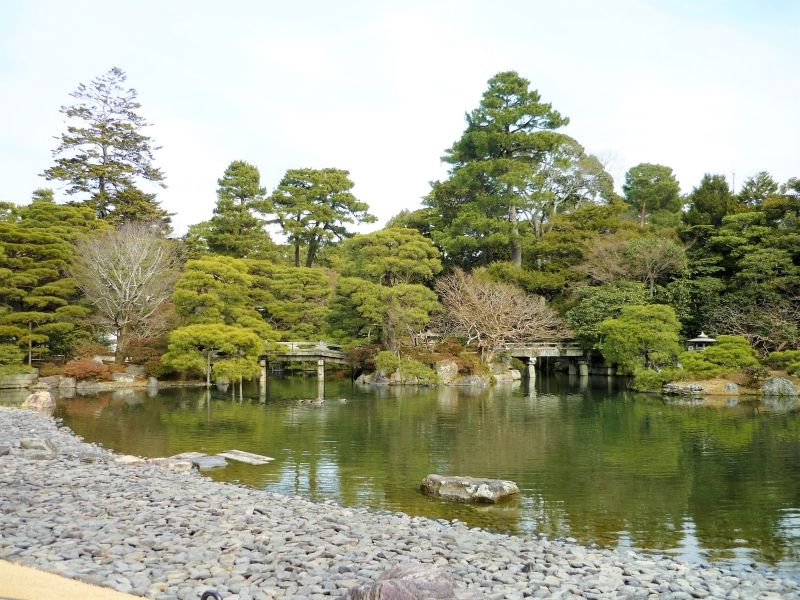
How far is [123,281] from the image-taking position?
2719 centimetres

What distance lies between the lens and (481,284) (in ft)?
96.9

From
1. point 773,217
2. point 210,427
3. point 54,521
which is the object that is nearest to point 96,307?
point 210,427

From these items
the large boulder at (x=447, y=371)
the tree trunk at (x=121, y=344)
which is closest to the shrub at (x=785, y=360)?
the large boulder at (x=447, y=371)

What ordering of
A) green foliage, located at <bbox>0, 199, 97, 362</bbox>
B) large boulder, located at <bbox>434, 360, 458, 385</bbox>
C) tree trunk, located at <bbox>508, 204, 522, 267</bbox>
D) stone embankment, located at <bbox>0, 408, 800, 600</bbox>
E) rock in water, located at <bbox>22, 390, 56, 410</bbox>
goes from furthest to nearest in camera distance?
tree trunk, located at <bbox>508, 204, 522, 267</bbox>
large boulder, located at <bbox>434, 360, 458, 385</bbox>
green foliage, located at <bbox>0, 199, 97, 362</bbox>
rock in water, located at <bbox>22, 390, 56, 410</bbox>
stone embankment, located at <bbox>0, 408, 800, 600</bbox>

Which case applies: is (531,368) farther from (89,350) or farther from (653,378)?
(89,350)

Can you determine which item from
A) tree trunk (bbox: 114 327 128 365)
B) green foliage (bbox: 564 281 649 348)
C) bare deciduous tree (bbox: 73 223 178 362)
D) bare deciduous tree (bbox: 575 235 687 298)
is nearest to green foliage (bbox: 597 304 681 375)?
green foliage (bbox: 564 281 649 348)

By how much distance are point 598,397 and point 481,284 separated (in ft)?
27.1

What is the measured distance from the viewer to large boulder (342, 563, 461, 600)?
4.15 meters

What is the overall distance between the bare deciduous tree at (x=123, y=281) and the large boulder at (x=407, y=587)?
2491 centimetres

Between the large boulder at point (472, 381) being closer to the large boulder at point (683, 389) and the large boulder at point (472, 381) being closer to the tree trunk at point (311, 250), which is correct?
the large boulder at point (683, 389)

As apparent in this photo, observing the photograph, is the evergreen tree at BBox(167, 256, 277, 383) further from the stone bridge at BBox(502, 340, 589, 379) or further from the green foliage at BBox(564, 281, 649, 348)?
the green foliage at BBox(564, 281, 649, 348)

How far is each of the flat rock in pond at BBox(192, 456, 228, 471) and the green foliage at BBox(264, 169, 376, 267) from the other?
1064 inches

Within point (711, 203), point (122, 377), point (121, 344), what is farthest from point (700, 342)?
point (121, 344)

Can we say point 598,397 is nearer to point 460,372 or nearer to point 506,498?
point 460,372
